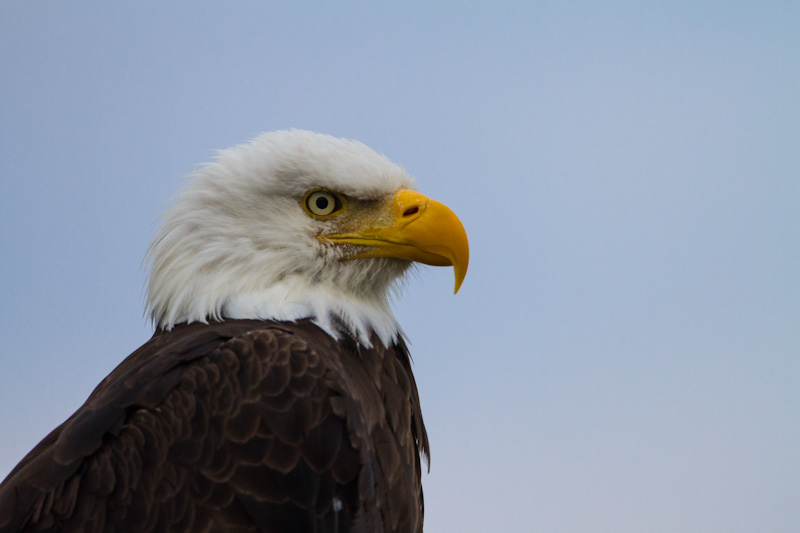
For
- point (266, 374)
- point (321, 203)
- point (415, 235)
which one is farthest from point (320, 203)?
point (266, 374)

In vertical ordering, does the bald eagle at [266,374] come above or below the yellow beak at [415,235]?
below

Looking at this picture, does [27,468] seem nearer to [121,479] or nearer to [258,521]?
[121,479]

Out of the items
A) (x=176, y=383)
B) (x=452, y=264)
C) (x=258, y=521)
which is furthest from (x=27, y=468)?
(x=452, y=264)

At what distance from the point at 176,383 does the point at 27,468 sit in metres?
0.69

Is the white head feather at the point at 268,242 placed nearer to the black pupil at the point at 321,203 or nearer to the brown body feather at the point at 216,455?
the black pupil at the point at 321,203

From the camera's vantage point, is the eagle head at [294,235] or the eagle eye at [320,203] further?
the eagle eye at [320,203]

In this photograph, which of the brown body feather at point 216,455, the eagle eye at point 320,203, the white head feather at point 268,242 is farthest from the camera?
the eagle eye at point 320,203

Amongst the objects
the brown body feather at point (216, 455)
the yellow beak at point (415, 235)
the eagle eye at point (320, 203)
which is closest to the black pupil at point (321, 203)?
the eagle eye at point (320, 203)

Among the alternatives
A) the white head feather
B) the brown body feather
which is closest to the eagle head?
the white head feather

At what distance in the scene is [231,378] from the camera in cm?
370

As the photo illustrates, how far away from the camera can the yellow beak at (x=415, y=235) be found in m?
4.31

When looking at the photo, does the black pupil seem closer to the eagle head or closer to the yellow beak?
the eagle head

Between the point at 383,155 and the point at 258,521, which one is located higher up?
the point at 383,155

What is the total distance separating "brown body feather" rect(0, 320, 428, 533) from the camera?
11.7 feet
